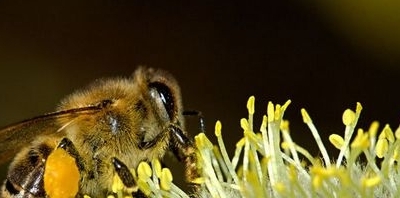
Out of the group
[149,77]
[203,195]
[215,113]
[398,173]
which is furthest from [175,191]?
[215,113]

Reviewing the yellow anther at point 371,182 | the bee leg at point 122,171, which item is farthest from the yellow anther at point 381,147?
the bee leg at point 122,171

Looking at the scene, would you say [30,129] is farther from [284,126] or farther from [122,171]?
[284,126]

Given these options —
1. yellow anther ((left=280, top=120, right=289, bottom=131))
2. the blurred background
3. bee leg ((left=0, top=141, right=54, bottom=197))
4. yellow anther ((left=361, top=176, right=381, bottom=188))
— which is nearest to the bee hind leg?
bee leg ((left=0, top=141, right=54, bottom=197))

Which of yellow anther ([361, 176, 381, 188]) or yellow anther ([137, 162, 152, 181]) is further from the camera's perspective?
yellow anther ([137, 162, 152, 181])

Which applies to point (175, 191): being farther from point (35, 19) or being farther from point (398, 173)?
point (35, 19)

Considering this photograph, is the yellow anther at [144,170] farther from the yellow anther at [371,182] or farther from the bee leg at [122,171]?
the yellow anther at [371,182]

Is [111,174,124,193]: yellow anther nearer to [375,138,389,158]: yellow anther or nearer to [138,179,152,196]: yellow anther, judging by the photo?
[138,179,152,196]: yellow anther

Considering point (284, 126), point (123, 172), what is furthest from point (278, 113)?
point (123, 172)
